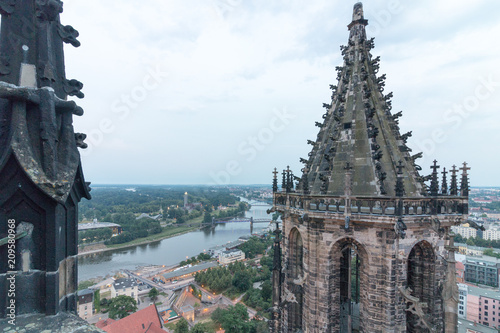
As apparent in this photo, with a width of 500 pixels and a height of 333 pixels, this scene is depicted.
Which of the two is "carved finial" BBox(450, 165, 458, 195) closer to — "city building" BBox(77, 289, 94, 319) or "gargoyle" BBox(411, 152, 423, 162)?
"gargoyle" BBox(411, 152, 423, 162)

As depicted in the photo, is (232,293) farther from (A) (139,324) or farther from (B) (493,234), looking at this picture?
(B) (493,234)

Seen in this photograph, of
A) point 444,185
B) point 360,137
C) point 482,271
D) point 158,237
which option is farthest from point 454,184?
point 158,237

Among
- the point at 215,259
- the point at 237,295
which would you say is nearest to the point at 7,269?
the point at 237,295

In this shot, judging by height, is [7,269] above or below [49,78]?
below

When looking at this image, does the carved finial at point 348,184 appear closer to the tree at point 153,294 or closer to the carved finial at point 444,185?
the carved finial at point 444,185

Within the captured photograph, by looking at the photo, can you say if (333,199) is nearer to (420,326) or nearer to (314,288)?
(314,288)

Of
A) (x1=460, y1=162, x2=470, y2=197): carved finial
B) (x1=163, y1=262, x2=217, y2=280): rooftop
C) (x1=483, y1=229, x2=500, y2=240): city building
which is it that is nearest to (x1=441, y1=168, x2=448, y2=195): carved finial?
(x1=460, y1=162, x2=470, y2=197): carved finial

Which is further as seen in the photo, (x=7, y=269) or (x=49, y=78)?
(x=49, y=78)
